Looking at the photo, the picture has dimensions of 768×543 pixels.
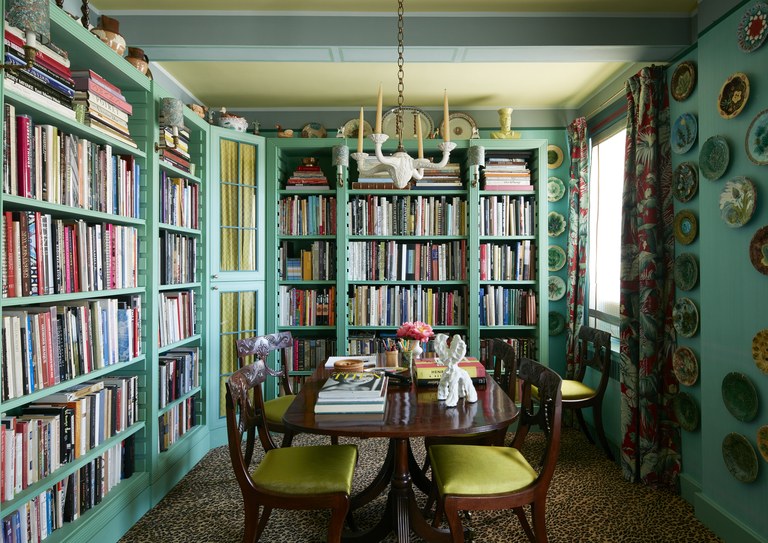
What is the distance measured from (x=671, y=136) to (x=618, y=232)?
1.00m

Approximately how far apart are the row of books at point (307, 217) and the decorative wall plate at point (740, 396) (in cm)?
284

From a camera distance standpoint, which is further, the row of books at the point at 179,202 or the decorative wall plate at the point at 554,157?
the decorative wall plate at the point at 554,157

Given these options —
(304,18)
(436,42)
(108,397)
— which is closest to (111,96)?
(304,18)

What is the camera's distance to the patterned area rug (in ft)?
7.68

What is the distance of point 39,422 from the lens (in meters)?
1.87

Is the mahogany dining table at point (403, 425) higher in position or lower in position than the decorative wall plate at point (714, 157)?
lower

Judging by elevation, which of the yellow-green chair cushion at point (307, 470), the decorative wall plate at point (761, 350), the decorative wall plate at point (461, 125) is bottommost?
the yellow-green chair cushion at point (307, 470)

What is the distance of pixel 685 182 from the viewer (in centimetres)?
266

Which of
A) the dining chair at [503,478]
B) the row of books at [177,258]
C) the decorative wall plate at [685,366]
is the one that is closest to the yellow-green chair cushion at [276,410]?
the row of books at [177,258]

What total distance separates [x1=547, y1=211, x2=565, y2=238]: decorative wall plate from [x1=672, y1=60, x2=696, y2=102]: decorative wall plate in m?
1.51

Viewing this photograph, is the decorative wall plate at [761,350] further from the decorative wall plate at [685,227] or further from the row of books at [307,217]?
the row of books at [307,217]

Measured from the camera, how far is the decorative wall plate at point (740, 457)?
2.11 metres

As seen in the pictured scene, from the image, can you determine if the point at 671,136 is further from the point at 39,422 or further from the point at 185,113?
the point at 39,422

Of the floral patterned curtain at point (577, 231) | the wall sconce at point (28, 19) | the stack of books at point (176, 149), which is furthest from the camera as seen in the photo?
the floral patterned curtain at point (577, 231)
